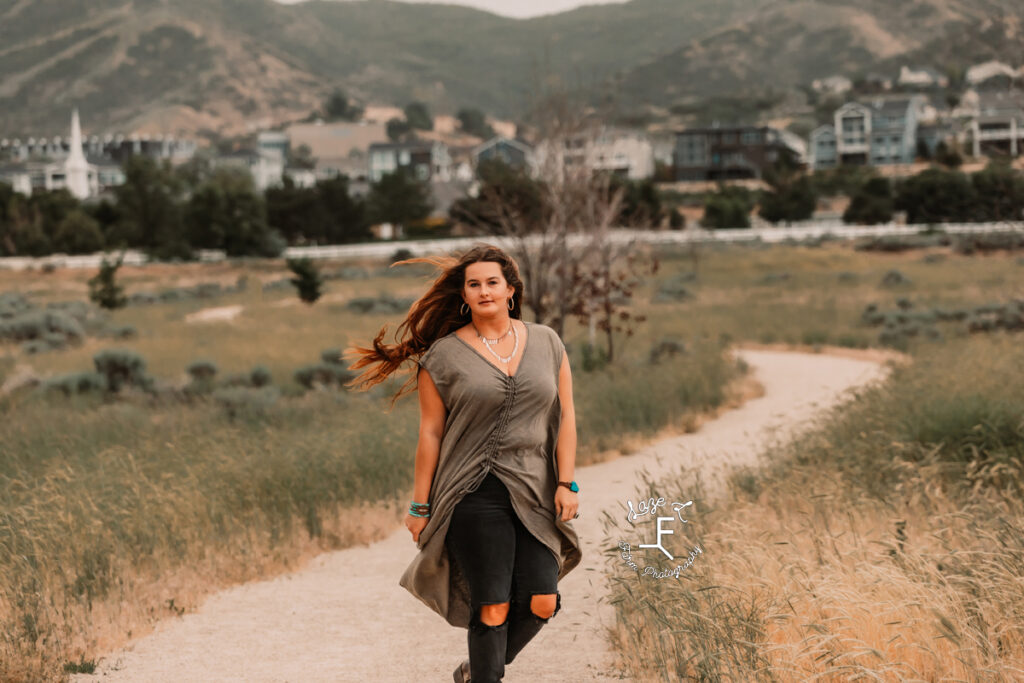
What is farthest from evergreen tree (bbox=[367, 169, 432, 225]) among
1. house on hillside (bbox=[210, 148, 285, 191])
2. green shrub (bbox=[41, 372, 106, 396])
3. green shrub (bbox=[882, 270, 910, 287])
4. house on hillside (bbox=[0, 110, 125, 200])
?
house on hillside (bbox=[210, 148, 285, 191])

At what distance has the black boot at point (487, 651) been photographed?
4.59 m

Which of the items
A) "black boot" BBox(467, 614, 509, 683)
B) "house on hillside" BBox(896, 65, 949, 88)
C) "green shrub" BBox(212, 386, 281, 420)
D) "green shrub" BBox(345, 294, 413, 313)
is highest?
"house on hillside" BBox(896, 65, 949, 88)

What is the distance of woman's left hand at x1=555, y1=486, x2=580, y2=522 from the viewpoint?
4.64m

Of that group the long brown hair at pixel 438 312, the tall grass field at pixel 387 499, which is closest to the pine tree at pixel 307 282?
the tall grass field at pixel 387 499

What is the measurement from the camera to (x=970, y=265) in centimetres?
4338

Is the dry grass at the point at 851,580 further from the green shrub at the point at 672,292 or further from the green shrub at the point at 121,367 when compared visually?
the green shrub at the point at 672,292

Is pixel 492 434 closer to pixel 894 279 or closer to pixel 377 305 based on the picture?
pixel 377 305

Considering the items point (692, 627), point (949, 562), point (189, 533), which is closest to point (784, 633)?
point (692, 627)

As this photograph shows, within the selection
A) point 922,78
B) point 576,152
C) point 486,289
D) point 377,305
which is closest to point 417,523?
point 486,289

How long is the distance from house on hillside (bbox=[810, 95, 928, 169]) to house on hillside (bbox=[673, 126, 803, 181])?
817cm

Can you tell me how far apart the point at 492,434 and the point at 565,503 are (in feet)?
1.31

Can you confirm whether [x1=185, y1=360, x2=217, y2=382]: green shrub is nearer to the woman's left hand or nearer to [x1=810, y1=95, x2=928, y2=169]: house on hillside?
the woman's left hand

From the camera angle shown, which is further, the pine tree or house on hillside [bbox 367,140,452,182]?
house on hillside [bbox 367,140,452,182]

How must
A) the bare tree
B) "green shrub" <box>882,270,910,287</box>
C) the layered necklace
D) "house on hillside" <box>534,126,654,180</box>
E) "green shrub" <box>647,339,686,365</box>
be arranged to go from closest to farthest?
the layered necklace, the bare tree, "house on hillside" <box>534,126,654,180</box>, "green shrub" <box>647,339,686,365</box>, "green shrub" <box>882,270,910,287</box>
